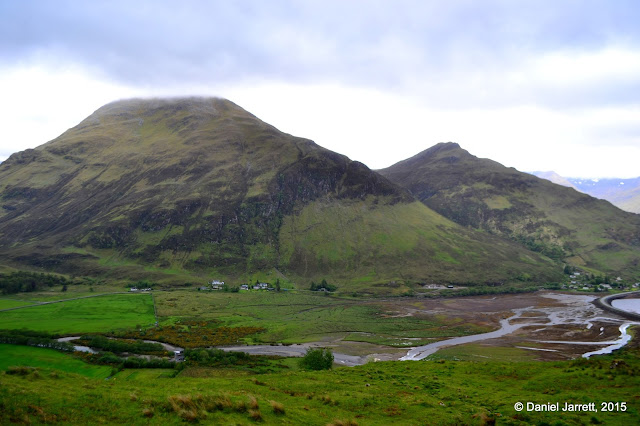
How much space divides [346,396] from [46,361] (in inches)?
2686

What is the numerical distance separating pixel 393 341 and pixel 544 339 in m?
48.1

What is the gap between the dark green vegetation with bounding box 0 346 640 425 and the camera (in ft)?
73.4

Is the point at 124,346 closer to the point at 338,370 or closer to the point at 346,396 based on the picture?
the point at 338,370

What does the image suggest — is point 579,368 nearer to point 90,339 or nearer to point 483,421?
point 483,421

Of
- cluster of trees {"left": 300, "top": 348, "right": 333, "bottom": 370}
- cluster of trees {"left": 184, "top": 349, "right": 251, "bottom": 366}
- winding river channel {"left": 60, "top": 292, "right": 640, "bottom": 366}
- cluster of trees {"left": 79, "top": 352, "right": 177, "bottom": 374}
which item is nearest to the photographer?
cluster of trees {"left": 300, "top": 348, "right": 333, "bottom": 370}

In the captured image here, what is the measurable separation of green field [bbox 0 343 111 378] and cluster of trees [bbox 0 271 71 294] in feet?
372

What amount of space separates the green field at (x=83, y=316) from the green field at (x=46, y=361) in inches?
1110

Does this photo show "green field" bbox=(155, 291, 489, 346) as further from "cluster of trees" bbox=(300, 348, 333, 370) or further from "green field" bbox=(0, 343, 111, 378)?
"green field" bbox=(0, 343, 111, 378)

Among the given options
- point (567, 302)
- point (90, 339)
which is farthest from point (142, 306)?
point (567, 302)

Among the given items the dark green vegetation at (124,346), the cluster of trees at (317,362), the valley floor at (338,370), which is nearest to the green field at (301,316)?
the valley floor at (338,370)

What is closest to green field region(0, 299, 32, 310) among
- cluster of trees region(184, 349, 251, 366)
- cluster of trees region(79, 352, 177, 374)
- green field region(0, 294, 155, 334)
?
green field region(0, 294, 155, 334)

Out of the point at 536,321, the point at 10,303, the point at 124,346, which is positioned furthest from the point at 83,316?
the point at 536,321

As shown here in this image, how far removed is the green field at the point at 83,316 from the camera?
111 meters

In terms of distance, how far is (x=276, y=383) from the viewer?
128 feet
